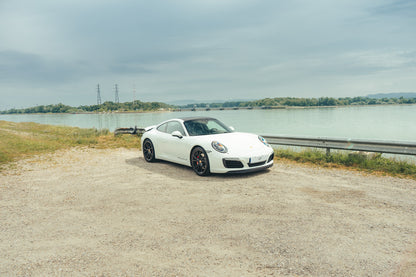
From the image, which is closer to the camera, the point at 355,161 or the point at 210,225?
the point at 210,225

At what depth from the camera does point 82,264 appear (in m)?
3.21

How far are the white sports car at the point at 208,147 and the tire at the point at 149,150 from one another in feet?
0.10

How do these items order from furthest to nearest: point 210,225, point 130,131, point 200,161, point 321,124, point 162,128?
point 321,124
point 130,131
point 162,128
point 200,161
point 210,225

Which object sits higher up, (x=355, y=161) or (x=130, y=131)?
(x=130, y=131)

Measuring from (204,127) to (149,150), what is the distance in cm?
219

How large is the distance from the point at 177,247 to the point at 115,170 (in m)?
5.27

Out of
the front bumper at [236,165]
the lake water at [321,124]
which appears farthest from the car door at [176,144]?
the lake water at [321,124]

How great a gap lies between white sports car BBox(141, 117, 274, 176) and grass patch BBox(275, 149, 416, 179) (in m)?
1.96

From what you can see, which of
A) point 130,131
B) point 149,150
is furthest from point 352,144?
point 130,131

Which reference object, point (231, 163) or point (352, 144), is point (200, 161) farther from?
point (352, 144)

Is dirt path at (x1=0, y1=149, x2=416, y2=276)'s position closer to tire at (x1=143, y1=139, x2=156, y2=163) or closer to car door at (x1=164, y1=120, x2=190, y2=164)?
car door at (x1=164, y1=120, x2=190, y2=164)

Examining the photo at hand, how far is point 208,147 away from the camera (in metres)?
7.06

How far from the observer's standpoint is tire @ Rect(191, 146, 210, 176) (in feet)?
23.3

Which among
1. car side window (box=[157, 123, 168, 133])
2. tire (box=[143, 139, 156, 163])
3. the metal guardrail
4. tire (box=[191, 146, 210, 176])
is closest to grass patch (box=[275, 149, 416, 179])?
the metal guardrail
